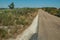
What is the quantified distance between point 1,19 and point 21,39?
31.2ft

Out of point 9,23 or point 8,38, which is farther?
point 9,23

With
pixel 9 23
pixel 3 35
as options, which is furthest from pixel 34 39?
pixel 9 23

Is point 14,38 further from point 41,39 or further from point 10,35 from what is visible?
point 41,39

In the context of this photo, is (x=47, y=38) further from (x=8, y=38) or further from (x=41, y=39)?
(x=8, y=38)

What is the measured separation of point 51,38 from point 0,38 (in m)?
3.85

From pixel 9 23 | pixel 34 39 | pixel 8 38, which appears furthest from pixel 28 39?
pixel 9 23

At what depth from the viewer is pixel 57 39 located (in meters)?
12.6

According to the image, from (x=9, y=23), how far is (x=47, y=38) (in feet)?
35.4

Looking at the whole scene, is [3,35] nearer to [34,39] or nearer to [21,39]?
[21,39]

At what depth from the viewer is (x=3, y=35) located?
51.2 ft

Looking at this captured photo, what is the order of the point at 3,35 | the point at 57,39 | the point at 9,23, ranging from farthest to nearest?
the point at 9,23
the point at 3,35
the point at 57,39

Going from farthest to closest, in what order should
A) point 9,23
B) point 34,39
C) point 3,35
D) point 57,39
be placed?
1. point 9,23
2. point 3,35
3. point 34,39
4. point 57,39

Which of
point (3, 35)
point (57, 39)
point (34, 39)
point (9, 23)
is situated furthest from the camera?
point (9, 23)

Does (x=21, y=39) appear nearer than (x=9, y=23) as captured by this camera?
Yes
